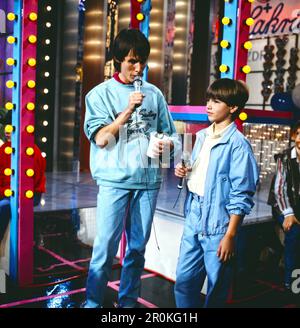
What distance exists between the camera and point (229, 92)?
6.93 ft

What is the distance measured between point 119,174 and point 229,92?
70 cm

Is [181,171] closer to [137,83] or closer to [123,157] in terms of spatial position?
[123,157]

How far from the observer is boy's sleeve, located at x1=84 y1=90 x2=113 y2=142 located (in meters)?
2.29

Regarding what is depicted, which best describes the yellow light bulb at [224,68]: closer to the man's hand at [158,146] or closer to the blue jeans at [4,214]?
the man's hand at [158,146]

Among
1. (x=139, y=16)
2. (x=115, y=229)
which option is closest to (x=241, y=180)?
(x=115, y=229)

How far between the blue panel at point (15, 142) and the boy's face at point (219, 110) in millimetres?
1435

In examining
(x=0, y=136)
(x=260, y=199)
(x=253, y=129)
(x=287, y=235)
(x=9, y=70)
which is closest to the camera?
(x=287, y=235)

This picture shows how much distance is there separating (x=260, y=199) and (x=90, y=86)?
4466 mm

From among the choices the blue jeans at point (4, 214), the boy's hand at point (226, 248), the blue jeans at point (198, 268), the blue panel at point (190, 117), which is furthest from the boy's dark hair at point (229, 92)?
the blue jeans at point (4, 214)

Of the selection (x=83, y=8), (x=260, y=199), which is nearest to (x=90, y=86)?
(x=83, y=8)

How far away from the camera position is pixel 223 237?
6.84 ft

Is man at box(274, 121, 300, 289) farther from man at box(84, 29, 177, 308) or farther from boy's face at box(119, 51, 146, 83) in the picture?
boy's face at box(119, 51, 146, 83)
